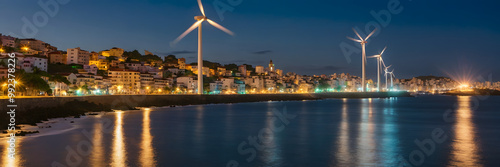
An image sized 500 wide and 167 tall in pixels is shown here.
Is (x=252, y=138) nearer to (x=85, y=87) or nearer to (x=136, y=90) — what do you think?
(x=85, y=87)

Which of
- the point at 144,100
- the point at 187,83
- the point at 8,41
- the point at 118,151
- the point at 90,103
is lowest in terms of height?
the point at 118,151

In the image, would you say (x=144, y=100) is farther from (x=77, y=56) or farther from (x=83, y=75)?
(x=77, y=56)

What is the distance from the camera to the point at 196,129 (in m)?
32.8

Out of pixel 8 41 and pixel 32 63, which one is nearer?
pixel 32 63

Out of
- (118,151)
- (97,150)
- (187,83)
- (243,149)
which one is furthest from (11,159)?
(187,83)

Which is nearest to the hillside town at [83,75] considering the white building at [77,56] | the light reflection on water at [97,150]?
the white building at [77,56]

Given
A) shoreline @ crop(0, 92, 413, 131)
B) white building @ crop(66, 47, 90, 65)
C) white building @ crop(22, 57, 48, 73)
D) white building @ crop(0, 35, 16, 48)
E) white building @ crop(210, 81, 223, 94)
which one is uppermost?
white building @ crop(0, 35, 16, 48)

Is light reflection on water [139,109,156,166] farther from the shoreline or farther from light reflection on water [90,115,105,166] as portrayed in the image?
the shoreline

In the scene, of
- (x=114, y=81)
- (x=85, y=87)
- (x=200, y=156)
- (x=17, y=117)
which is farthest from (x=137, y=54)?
(x=200, y=156)

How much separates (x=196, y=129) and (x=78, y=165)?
53.5 ft

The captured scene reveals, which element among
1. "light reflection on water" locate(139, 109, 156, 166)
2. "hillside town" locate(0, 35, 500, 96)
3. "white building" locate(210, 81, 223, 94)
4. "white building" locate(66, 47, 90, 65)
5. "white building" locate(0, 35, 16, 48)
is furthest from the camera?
"white building" locate(210, 81, 223, 94)

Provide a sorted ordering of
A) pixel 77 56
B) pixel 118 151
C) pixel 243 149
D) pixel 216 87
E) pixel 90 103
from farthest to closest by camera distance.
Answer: pixel 216 87, pixel 77 56, pixel 90 103, pixel 243 149, pixel 118 151

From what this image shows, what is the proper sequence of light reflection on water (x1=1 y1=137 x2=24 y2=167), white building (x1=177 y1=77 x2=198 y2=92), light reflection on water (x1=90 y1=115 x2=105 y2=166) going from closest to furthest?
1. light reflection on water (x1=1 y1=137 x2=24 y2=167)
2. light reflection on water (x1=90 y1=115 x2=105 y2=166)
3. white building (x1=177 y1=77 x2=198 y2=92)

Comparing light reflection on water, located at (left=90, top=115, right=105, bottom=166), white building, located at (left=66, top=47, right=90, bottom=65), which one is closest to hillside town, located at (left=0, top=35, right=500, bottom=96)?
white building, located at (left=66, top=47, right=90, bottom=65)
